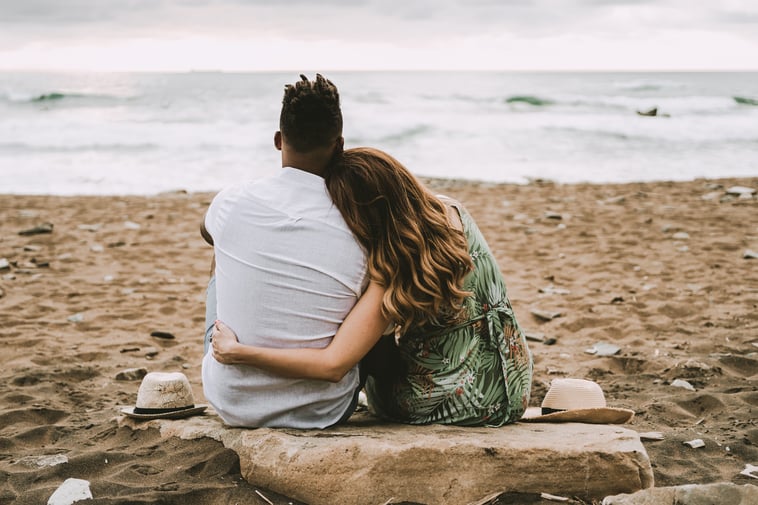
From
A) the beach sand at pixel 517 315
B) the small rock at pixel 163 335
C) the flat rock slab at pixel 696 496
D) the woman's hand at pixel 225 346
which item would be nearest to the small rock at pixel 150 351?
the beach sand at pixel 517 315

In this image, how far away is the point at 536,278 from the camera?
258 inches

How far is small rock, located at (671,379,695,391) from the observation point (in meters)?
3.95

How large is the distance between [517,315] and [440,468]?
124 inches

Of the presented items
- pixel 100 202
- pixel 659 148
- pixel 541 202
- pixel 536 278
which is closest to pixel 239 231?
pixel 536 278

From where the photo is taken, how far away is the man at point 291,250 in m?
2.47

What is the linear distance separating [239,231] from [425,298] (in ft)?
2.18

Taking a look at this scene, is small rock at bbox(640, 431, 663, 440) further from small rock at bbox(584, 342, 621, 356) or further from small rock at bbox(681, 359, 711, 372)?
small rock at bbox(584, 342, 621, 356)

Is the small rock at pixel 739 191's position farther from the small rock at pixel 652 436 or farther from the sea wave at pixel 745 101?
the sea wave at pixel 745 101

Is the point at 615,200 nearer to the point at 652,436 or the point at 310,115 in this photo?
the point at 652,436

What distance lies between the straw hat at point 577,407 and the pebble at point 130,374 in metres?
2.31

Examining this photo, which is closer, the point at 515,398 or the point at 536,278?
the point at 515,398

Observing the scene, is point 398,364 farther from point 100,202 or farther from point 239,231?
point 100,202

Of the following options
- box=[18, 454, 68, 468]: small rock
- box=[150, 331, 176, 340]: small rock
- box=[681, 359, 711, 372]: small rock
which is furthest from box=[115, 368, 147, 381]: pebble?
box=[681, 359, 711, 372]: small rock

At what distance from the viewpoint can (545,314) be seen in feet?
18.0
